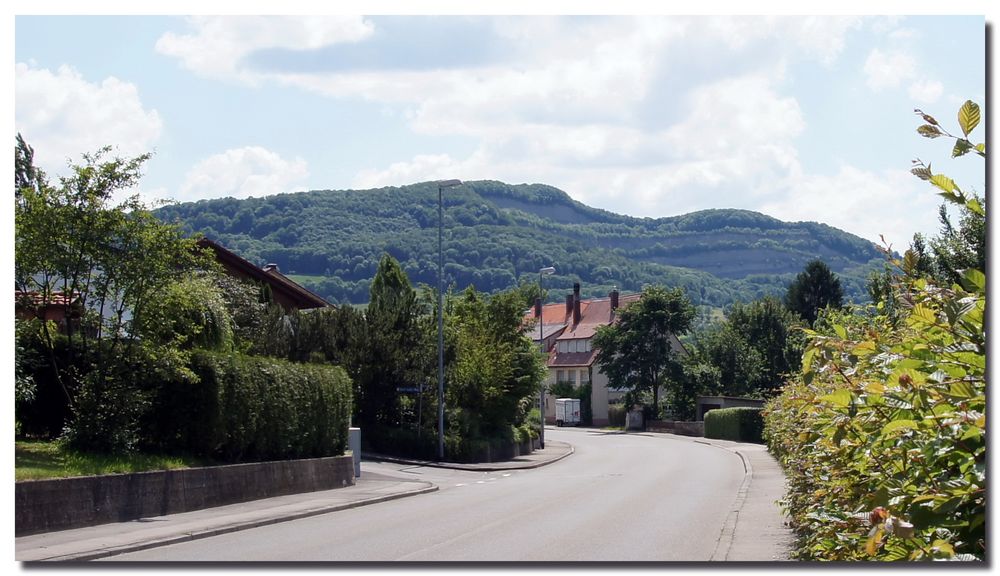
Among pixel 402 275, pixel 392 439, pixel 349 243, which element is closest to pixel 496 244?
pixel 349 243

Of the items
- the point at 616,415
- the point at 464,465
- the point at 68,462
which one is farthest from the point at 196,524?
the point at 616,415

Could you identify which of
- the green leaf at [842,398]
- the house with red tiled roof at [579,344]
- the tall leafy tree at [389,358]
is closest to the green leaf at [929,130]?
the green leaf at [842,398]

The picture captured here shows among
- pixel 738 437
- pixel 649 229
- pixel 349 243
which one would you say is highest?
Answer: pixel 649 229

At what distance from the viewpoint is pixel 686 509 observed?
70.9 feet

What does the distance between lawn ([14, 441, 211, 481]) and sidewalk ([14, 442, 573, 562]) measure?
3.03ft

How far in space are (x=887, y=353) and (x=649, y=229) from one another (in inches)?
6044

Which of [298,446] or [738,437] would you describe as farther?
[738,437]

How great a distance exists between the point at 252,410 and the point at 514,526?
26.8 ft

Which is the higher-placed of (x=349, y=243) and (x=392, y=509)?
(x=349, y=243)

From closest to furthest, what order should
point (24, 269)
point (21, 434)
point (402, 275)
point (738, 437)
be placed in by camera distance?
point (24, 269), point (21, 434), point (402, 275), point (738, 437)

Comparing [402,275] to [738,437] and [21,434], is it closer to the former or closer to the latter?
[738,437]

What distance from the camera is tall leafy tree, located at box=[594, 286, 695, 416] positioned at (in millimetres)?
81812

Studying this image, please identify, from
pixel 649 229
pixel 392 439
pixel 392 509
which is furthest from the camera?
pixel 649 229

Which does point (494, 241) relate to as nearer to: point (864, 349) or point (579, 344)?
point (579, 344)
